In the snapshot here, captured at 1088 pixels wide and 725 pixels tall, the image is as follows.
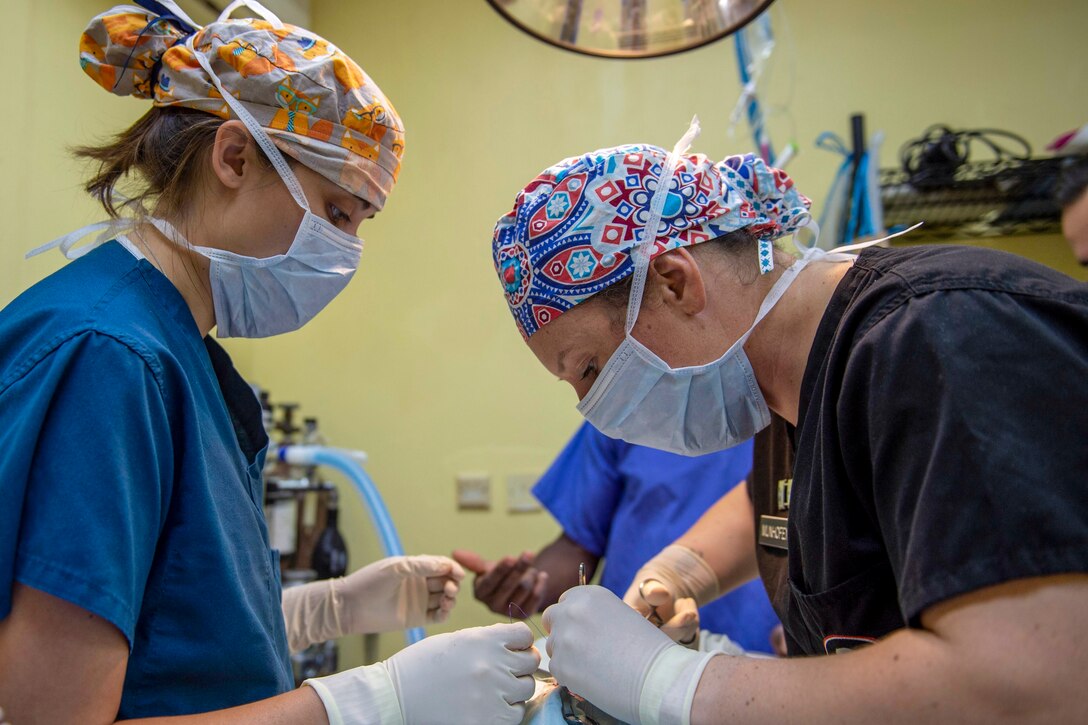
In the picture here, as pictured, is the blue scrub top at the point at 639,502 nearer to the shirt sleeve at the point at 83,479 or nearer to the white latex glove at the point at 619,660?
the white latex glove at the point at 619,660

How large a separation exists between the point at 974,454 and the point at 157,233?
36.7 inches

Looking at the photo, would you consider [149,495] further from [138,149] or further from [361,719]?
[138,149]

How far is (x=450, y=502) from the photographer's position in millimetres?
2277

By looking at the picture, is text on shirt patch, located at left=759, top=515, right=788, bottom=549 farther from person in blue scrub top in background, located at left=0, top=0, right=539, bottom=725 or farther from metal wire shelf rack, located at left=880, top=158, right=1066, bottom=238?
metal wire shelf rack, located at left=880, top=158, right=1066, bottom=238

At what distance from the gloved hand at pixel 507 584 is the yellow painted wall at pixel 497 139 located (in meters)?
0.52

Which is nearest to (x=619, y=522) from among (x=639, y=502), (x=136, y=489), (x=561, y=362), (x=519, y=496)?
(x=639, y=502)

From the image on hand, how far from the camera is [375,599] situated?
4.49ft

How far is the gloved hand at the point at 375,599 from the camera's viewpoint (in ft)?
4.45

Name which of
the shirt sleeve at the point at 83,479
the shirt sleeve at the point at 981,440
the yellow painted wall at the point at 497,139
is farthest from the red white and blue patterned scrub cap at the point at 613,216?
the yellow painted wall at the point at 497,139

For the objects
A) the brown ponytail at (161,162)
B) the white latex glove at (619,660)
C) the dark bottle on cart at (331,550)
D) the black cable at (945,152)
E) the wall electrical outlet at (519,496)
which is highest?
the black cable at (945,152)

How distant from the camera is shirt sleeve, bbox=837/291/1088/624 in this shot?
0.61m

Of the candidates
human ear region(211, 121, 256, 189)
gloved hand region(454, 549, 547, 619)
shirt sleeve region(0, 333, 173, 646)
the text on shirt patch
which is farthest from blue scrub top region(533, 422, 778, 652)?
shirt sleeve region(0, 333, 173, 646)

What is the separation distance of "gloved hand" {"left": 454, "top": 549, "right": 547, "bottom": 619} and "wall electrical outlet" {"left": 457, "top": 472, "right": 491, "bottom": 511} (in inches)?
21.1

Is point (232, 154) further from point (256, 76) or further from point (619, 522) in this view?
point (619, 522)
